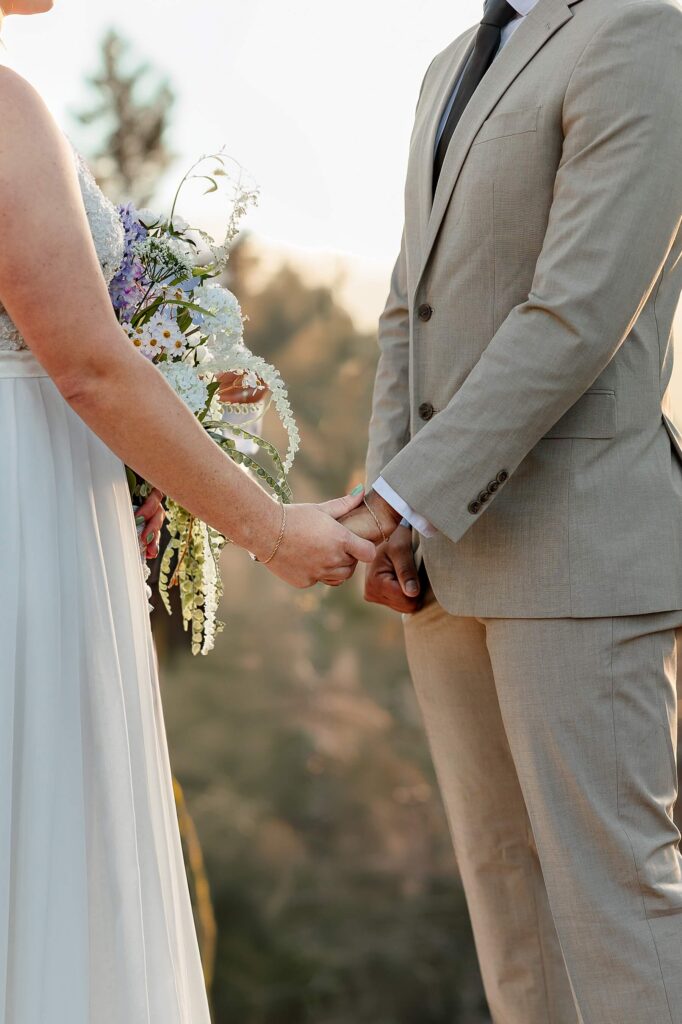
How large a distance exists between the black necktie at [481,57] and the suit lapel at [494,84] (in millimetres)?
76

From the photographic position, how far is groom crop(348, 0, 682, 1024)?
1.49 meters

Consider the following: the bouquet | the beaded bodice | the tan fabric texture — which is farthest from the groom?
the beaded bodice

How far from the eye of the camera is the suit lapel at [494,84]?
62.6 inches

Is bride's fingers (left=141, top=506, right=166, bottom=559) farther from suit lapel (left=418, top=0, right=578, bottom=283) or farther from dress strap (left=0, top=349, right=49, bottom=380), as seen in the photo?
suit lapel (left=418, top=0, right=578, bottom=283)

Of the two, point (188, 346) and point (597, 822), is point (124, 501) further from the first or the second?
point (597, 822)

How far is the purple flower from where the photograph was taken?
155cm

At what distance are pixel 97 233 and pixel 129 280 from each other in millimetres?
142

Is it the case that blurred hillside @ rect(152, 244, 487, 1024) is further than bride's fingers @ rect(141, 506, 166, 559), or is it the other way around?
blurred hillside @ rect(152, 244, 487, 1024)

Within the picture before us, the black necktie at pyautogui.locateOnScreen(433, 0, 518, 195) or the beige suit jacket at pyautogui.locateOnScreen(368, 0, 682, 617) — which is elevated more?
the black necktie at pyautogui.locateOnScreen(433, 0, 518, 195)

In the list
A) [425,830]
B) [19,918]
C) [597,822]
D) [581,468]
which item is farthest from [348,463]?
[19,918]

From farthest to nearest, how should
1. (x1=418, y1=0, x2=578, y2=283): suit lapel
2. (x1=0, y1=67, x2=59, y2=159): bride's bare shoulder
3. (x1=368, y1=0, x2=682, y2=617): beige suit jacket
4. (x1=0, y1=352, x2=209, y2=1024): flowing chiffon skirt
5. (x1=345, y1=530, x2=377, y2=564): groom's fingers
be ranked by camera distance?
1. (x1=345, y1=530, x2=377, y2=564): groom's fingers
2. (x1=418, y1=0, x2=578, y2=283): suit lapel
3. (x1=368, y1=0, x2=682, y2=617): beige suit jacket
4. (x1=0, y1=352, x2=209, y2=1024): flowing chiffon skirt
5. (x1=0, y1=67, x2=59, y2=159): bride's bare shoulder

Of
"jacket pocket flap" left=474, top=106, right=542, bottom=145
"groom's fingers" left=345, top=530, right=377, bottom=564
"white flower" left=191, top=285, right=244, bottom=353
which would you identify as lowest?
"groom's fingers" left=345, top=530, right=377, bottom=564

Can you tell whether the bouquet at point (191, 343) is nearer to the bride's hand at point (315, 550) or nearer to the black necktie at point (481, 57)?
the bride's hand at point (315, 550)

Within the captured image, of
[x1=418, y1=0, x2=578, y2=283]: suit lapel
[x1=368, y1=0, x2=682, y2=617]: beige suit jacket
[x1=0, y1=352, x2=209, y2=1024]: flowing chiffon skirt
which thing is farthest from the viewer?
[x1=418, y1=0, x2=578, y2=283]: suit lapel
